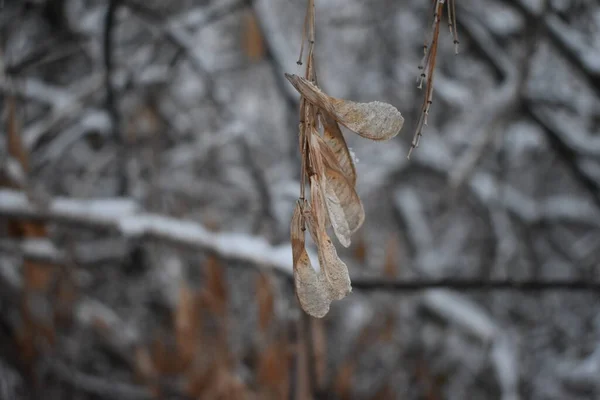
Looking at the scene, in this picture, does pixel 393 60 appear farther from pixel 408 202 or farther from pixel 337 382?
pixel 337 382

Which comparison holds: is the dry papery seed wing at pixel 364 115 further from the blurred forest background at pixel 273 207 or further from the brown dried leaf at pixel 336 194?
the blurred forest background at pixel 273 207

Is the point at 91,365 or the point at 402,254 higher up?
the point at 402,254

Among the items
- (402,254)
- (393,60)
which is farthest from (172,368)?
(393,60)

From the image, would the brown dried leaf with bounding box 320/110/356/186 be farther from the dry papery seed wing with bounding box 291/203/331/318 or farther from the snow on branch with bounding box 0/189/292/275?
the snow on branch with bounding box 0/189/292/275

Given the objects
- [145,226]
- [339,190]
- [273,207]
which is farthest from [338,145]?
[273,207]

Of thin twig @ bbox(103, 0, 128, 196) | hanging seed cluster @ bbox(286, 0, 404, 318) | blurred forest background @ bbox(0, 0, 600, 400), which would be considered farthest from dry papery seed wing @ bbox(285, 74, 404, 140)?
thin twig @ bbox(103, 0, 128, 196)
